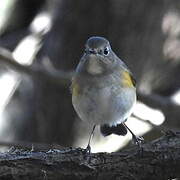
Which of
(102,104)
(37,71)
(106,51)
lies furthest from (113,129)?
(37,71)

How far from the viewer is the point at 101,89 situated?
457 cm

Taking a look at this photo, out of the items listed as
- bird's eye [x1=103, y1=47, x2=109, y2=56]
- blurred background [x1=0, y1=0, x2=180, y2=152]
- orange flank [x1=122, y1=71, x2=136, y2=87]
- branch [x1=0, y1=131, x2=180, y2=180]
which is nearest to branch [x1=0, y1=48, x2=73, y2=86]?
blurred background [x1=0, y1=0, x2=180, y2=152]

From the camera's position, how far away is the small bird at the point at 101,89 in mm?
4559

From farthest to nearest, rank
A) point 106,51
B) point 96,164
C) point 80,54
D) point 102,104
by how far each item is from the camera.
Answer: point 80,54 < point 106,51 < point 102,104 < point 96,164

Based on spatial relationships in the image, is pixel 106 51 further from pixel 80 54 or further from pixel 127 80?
pixel 80 54

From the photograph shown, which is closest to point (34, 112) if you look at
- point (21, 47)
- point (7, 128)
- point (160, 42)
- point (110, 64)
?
point (7, 128)

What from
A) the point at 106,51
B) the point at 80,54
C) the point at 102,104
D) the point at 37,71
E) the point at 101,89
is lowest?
the point at 102,104

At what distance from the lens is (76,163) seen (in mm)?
3924

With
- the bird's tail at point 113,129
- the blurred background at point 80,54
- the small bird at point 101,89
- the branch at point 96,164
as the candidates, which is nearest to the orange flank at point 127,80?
the small bird at point 101,89

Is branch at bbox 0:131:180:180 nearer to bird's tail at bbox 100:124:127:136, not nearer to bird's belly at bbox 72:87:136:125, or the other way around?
bird's belly at bbox 72:87:136:125

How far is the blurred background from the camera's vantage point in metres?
6.94

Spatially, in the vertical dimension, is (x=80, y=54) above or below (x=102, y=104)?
above

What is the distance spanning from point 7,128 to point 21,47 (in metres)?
1.21

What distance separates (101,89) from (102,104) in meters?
0.12
